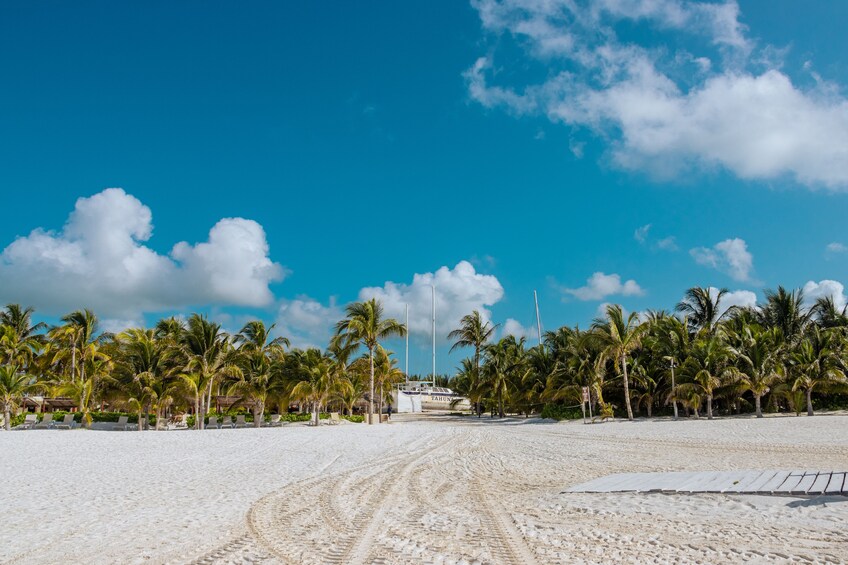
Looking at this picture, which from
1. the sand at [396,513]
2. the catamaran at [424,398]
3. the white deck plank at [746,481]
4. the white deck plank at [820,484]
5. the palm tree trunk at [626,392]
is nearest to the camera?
the sand at [396,513]

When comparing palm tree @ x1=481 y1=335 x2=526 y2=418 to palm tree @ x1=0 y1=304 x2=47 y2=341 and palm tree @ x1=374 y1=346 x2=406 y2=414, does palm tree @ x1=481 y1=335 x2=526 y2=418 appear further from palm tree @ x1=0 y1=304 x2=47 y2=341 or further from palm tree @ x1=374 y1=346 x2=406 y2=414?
palm tree @ x1=0 y1=304 x2=47 y2=341

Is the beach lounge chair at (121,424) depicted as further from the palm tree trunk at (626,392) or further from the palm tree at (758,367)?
the palm tree at (758,367)

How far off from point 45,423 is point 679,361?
37.0 m

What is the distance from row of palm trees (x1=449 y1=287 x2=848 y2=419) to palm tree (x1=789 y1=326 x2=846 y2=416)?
0.05 m

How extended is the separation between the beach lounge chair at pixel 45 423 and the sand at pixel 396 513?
61.4 ft

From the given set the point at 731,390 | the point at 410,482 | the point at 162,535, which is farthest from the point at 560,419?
the point at 162,535

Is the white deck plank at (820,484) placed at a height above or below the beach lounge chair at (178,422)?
above

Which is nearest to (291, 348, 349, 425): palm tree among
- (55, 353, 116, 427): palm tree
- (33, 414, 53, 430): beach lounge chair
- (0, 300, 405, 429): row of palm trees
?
(0, 300, 405, 429): row of palm trees

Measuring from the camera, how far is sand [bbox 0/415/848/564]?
5125 mm

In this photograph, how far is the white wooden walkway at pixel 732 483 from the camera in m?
7.12

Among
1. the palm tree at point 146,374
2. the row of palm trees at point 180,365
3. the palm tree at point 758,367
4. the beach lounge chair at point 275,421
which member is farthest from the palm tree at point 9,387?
the palm tree at point 758,367

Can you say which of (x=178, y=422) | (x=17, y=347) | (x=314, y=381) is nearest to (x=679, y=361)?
(x=314, y=381)

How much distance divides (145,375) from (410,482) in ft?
77.7

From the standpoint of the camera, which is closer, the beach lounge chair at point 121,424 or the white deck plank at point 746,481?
the white deck plank at point 746,481
